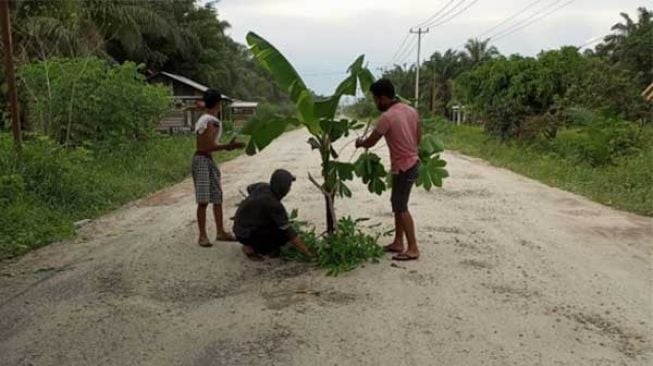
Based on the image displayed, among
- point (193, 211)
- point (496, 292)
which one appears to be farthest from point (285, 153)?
point (496, 292)

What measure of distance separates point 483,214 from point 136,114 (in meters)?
9.66

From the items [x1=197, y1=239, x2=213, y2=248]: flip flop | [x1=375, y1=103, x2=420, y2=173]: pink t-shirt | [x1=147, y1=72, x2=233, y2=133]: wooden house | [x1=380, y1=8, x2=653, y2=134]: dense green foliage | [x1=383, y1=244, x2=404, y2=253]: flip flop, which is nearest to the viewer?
[x1=375, y1=103, x2=420, y2=173]: pink t-shirt

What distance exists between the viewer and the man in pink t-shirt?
21.3 feet

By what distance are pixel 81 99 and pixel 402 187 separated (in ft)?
31.5

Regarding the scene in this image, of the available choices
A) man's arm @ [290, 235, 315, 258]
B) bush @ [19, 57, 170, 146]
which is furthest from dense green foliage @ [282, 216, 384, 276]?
bush @ [19, 57, 170, 146]

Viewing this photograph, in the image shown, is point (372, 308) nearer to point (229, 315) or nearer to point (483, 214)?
point (229, 315)

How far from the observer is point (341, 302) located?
5445mm

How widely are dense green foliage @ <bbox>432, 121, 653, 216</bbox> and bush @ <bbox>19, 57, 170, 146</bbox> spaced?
7.89m

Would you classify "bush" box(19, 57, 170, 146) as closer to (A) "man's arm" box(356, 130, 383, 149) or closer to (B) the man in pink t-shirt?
(A) "man's arm" box(356, 130, 383, 149)

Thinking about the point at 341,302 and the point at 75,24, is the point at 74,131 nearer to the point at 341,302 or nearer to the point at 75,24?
the point at 75,24

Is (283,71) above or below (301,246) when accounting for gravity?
above

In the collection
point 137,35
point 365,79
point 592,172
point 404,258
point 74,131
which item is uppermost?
point 137,35

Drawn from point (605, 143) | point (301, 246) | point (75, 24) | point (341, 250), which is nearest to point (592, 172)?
point (605, 143)

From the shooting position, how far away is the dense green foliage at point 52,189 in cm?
798
